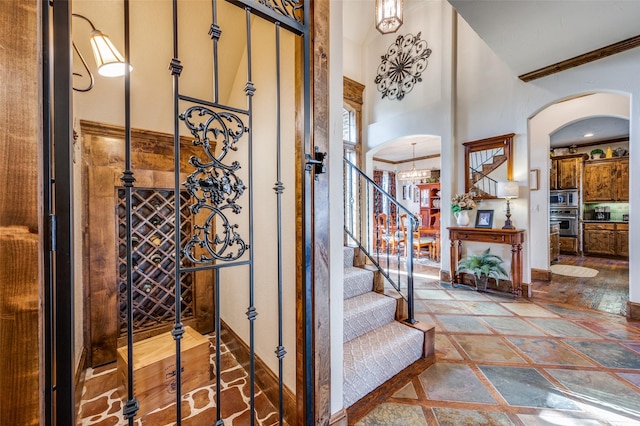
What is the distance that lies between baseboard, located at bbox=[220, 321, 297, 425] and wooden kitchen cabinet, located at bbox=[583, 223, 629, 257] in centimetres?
772

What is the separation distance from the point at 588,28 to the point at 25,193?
152 inches

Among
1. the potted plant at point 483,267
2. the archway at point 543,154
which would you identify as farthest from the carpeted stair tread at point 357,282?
the archway at point 543,154

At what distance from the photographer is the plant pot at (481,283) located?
3.63 m

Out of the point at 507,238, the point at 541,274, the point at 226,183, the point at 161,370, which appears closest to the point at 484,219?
the point at 507,238

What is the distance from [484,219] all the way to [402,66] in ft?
9.62

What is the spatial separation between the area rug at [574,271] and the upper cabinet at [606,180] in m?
2.27

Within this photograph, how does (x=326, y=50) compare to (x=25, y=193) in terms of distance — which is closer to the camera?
(x=25, y=193)

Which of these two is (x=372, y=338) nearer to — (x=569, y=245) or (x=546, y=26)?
(x=546, y=26)

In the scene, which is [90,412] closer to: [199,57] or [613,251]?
[199,57]

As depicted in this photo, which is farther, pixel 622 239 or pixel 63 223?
pixel 622 239

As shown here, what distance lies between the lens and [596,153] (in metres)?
6.02

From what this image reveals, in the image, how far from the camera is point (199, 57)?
1986mm

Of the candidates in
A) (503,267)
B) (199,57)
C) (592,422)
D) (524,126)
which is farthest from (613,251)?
(199,57)

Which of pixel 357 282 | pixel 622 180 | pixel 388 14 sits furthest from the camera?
pixel 622 180
